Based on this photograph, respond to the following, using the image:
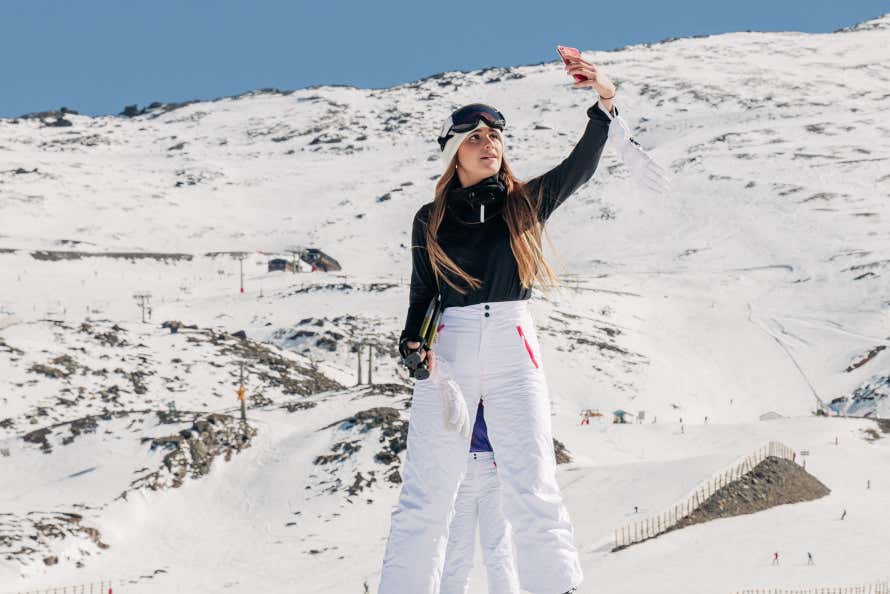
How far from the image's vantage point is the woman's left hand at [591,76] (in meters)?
6.07

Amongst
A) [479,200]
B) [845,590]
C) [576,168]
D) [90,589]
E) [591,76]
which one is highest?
[591,76]

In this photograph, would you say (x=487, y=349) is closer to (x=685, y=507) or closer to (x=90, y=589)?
(x=90, y=589)

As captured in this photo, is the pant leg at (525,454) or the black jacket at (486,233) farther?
the black jacket at (486,233)

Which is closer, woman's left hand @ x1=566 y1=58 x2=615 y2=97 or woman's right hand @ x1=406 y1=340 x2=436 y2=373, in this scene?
woman's right hand @ x1=406 y1=340 x2=436 y2=373

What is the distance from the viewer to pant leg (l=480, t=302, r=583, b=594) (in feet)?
18.9

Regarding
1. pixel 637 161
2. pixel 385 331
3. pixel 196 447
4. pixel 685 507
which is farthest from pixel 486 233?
pixel 385 331

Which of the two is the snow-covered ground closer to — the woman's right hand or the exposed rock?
the exposed rock

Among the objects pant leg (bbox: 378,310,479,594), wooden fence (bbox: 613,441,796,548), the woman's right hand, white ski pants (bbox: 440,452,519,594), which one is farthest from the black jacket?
wooden fence (bbox: 613,441,796,548)

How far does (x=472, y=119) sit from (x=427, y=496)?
7.57ft

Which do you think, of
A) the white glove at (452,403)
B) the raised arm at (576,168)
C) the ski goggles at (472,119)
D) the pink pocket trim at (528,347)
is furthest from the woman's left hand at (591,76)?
the white glove at (452,403)

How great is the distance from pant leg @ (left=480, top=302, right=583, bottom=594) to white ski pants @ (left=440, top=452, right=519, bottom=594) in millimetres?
295

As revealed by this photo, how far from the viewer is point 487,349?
6.06m

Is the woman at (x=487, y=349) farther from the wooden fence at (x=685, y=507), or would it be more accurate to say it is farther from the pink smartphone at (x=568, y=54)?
the wooden fence at (x=685, y=507)

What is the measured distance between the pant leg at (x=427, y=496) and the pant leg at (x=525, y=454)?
150 millimetres
